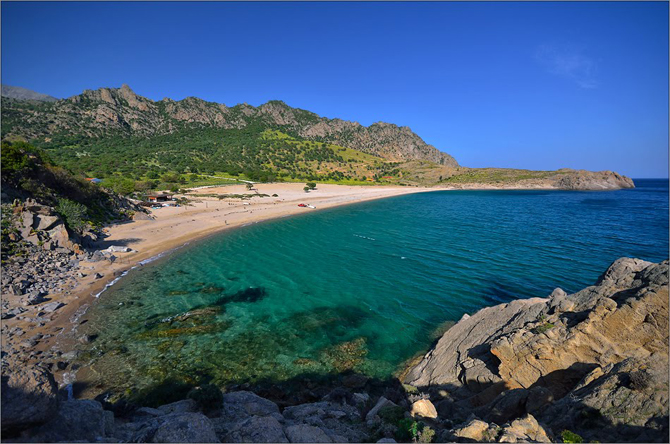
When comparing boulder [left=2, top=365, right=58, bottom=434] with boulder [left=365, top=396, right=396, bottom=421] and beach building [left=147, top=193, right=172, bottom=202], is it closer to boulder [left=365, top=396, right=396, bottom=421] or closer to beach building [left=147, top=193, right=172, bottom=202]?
boulder [left=365, top=396, right=396, bottom=421]

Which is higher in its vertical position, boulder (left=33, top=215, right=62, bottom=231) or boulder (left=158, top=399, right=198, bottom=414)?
boulder (left=33, top=215, right=62, bottom=231)

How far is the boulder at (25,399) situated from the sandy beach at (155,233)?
→ 934 centimetres

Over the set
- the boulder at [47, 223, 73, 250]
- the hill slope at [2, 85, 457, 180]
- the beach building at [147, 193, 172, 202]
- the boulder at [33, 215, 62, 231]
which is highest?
the hill slope at [2, 85, 457, 180]

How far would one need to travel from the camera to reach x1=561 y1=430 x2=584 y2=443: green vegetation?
648 cm

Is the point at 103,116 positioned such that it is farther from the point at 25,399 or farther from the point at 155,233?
the point at 25,399

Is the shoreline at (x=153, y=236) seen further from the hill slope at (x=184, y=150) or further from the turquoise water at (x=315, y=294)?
the hill slope at (x=184, y=150)

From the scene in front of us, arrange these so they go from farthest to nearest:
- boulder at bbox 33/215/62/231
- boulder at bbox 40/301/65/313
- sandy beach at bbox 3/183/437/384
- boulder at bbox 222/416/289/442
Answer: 1. boulder at bbox 33/215/62/231
2. boulder at bbox 40/301/65/313
3. sandy beach at bbox 3/183/437/384
4. boulder at bbox 222/416/289/442

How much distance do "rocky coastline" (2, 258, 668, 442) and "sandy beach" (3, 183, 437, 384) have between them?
3.63 m

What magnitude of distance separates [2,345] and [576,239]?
60.6m

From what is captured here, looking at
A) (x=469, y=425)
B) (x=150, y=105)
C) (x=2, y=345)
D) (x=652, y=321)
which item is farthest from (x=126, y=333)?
(x=150, y=105)

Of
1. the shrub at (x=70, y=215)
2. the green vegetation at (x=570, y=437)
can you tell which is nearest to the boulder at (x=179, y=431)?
the green vegetation at (x=570, y=437)

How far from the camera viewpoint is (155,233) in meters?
39.5

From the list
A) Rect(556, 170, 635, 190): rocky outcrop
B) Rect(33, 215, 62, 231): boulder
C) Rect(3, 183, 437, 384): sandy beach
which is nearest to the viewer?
Rect(3, 183, 437, 384): sandy beach

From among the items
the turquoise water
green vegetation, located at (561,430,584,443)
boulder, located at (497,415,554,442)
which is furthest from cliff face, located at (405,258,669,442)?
the turquoise water
